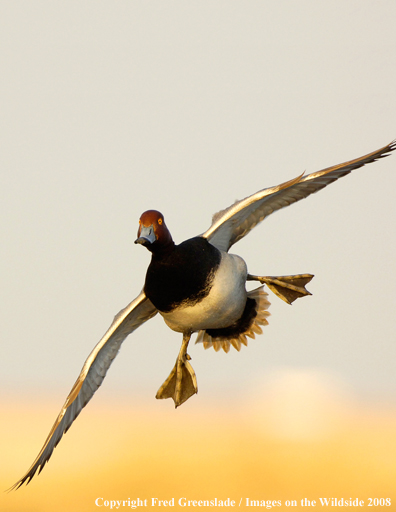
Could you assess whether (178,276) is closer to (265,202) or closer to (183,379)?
(265,202)

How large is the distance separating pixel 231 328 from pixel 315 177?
3.05 meters

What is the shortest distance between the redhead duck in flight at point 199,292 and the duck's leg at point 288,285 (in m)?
0.02

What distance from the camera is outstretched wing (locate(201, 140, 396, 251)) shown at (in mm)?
9266

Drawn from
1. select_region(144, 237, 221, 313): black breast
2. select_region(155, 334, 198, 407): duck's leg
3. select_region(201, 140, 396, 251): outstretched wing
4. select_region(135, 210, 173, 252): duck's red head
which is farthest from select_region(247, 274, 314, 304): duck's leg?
select_region(135, 210, 173, 252): duck's red head

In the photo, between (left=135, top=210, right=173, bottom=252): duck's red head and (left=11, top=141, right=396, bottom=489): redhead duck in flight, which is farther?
(left=11, top=141, right=396, bottom=489): redhead duck in flight

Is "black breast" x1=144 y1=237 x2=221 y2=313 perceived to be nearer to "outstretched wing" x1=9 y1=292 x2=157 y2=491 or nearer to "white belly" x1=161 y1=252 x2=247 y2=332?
"white belly" x1=161 y1=252 x2=247 y2=332

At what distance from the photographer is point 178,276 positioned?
8.57m

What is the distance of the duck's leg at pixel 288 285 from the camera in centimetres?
1037

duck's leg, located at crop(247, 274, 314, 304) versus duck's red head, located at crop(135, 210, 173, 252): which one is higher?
duck's red head, located at crop(135, 210, 173, 252)

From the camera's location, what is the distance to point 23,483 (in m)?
8.87

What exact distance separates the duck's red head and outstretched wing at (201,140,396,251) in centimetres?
115

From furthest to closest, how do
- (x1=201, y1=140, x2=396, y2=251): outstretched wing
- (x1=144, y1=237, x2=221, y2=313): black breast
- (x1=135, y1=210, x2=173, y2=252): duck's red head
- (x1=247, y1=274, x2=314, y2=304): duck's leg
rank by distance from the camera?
1. (x1=247, y1=274, x2=314, y2=304): duck's leg
2. (x1=201, y1=140, x2=396, y2=251): outstretched wing
3. (x1=144, y1=237, x2=221, y2=313): black breast
4. (x1=135, y1=210, x2=173, y2=252): duck's red head

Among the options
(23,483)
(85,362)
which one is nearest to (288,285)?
(85,362)

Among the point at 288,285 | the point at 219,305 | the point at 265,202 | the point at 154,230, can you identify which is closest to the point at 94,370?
the point at 219,305
